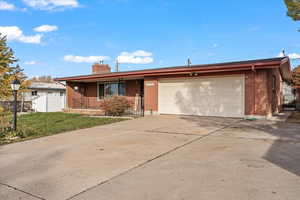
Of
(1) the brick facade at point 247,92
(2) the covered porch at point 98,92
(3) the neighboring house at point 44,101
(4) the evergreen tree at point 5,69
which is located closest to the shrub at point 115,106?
(1) the brick facade at point 247,92

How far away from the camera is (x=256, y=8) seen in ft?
42.9

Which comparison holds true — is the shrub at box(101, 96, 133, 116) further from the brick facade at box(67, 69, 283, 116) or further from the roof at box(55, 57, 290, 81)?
the roof at box(55, 57, 290, 81)

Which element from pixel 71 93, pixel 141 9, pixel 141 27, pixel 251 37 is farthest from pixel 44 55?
pixel 251 37

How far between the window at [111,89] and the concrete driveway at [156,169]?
10437 millimetres

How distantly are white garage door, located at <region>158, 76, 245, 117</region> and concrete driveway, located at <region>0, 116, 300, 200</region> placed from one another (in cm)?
462

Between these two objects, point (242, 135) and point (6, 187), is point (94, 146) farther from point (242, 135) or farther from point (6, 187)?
point (242, 135)

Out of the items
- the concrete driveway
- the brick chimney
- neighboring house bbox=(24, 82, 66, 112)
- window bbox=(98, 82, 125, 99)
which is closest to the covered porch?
window bbox=(98, 82, 125, 99)

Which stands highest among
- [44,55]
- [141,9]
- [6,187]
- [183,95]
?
[141,9]

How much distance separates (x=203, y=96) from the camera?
11.5 meters

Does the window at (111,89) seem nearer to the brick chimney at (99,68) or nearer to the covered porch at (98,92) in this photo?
the covered porch at (98,92)

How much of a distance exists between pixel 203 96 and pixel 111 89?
8216 mm

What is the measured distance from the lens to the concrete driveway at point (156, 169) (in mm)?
2764

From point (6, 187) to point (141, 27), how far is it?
701 inches

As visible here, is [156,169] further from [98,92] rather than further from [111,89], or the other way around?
[98,92]
